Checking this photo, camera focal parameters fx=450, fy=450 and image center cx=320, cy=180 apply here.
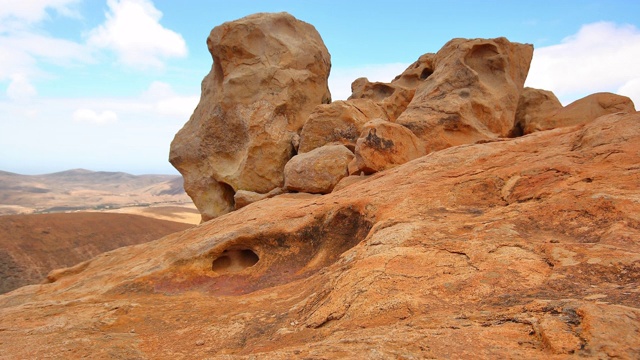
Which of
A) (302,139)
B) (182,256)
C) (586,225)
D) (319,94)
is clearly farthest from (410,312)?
(319,94)

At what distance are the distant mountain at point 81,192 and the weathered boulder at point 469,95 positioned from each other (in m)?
48.8

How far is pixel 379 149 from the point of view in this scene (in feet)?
25.0

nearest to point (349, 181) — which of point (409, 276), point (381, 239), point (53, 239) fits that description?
point (381, 239)

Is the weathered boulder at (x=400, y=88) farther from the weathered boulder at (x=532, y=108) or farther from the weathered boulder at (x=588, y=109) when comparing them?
the weathered boulder at (x=588, y=109)

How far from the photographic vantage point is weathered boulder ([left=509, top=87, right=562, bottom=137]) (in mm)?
10094

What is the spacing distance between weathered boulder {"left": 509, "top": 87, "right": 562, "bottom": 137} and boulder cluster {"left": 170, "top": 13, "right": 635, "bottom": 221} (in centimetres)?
2

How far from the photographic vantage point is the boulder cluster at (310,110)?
8.98 m

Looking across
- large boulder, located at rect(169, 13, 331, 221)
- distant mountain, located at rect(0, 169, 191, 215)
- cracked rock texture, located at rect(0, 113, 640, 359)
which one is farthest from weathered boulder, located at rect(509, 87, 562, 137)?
distant mountain, located at rect(0, 169, 191, 215)

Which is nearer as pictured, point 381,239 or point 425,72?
→ point 381,239

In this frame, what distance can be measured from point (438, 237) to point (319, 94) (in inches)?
293

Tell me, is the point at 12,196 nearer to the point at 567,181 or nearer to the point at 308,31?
the point at 308,31

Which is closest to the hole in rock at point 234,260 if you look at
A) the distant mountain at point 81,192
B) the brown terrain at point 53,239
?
the brown terrain at point 53,239

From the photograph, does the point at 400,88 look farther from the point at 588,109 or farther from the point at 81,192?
the point at 81,192

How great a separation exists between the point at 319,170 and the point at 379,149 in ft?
3.96
